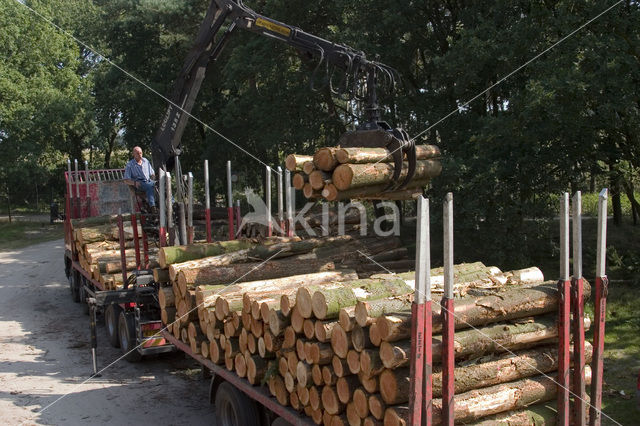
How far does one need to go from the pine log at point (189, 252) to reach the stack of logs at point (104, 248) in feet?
10.4

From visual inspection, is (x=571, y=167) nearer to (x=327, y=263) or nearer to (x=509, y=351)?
(x=327, y=263)

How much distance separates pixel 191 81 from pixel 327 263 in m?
5.53

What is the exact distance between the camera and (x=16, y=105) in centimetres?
3009

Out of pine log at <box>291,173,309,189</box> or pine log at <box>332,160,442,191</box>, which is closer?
pine log at <box>332,160,442,191</box>

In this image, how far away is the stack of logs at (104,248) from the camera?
12508 millimetres

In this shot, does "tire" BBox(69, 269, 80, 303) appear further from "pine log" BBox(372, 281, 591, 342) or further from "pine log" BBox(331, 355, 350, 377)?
"pine log" BBox(372, 281, 591, 342)

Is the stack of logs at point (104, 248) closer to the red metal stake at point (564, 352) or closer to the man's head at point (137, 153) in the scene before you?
the man's head at point (137, 153)

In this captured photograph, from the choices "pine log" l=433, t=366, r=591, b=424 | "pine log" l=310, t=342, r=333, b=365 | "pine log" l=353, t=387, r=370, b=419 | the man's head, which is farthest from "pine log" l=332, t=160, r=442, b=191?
the man's head

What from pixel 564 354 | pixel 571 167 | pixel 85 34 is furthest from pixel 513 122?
pixel 85 34

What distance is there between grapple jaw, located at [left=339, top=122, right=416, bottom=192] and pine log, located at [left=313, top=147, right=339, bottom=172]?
583mm

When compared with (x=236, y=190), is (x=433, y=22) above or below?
above

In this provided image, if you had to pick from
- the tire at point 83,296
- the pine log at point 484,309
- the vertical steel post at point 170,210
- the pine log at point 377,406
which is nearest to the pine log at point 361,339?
the pine log at point 484,309

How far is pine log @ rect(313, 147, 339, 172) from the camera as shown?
298 inches

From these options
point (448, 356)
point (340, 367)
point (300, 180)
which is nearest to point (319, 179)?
point (300, 180)
